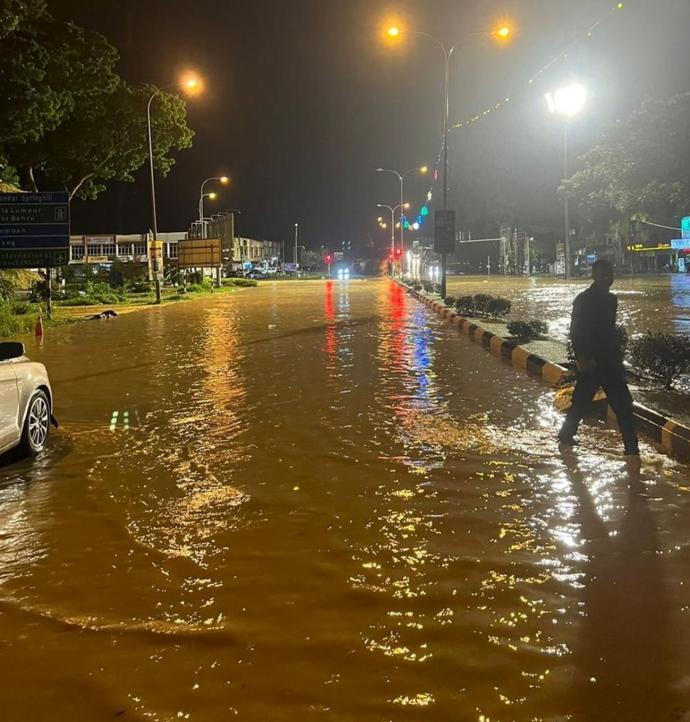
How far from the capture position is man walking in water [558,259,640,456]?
662 centimetres

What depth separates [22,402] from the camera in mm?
6914

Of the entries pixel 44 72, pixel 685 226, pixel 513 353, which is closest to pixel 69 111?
pixel 44 72

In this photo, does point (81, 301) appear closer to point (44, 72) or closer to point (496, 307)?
point (44, 72)

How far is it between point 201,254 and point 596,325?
47934mm

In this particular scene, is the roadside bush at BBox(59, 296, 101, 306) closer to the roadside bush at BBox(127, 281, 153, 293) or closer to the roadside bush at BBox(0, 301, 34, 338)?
the roadside bush at BBox(127, 281, 153, 293)

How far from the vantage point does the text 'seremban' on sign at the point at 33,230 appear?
853 inches

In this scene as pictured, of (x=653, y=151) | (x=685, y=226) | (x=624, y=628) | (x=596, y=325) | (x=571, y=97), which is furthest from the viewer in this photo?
(x=685, y=226)

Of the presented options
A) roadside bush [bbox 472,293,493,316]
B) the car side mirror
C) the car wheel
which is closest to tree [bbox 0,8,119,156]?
roadside bush [bbox 472,293,493,316]

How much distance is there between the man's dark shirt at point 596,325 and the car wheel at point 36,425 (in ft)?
15.7

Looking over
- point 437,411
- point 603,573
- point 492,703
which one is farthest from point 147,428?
point 492,703

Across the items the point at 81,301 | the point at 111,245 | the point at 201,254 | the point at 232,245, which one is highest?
the point at 111,245

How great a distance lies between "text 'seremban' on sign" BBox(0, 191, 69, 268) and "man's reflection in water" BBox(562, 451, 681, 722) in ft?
63.5

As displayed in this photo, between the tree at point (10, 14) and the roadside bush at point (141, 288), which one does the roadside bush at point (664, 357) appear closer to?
the tree at point (10, 14)

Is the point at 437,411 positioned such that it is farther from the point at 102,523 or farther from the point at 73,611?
the point at 73,611
